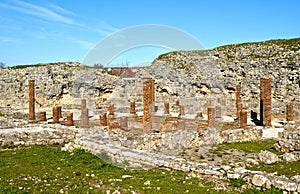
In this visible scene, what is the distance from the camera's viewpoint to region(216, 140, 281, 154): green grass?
13.4 meters

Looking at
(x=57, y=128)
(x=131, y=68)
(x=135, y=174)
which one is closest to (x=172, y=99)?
(x=131, y=68)

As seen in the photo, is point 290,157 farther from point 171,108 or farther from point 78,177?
point 171,108

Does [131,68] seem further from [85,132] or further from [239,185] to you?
[239,185]

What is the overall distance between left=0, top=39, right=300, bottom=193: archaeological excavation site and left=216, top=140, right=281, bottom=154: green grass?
28cm

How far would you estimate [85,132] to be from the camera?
593 inches

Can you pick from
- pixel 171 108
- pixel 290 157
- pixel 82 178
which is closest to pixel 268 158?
pixel 290 157

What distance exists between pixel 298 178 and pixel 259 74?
29191 mm

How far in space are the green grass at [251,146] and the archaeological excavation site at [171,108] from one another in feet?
0.93

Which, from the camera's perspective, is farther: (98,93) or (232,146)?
(98,93)

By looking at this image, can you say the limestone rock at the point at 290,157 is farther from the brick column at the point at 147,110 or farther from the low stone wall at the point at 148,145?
the brick column at the point at 147,110

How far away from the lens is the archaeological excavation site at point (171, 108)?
1247 centimetres

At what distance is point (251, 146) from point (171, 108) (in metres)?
18.8

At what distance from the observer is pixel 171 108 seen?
32.9 meters

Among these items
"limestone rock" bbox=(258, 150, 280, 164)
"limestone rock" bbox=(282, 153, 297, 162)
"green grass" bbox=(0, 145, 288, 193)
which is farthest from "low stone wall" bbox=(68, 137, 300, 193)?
"limestone rock" bbox=(282, 153, 297, 162)
